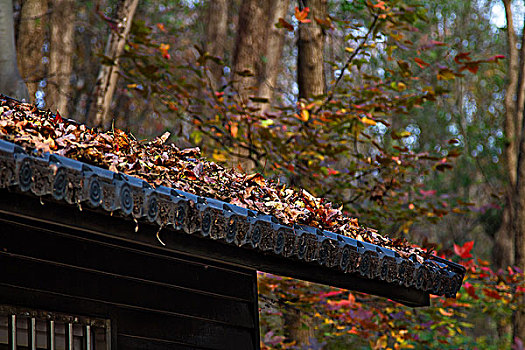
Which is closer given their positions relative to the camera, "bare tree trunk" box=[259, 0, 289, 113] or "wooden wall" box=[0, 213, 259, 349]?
"wooden wall" box=[0, 213, 259, 349]

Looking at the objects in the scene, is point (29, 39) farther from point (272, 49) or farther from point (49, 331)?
point (49, 331)

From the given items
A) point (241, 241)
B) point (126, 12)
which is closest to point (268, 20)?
point (126, 12)

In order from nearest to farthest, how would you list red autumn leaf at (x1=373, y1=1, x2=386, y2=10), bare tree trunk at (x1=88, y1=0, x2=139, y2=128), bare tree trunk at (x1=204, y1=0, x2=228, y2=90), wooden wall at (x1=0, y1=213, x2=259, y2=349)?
wooden wall at (x1=0, y1=213, x2=259, y2=349) < red autumn leaf at (x1=373, y1=1, x2=386, y2=10) < bare tree trunk at (x1=88, y1=0, x2=139, y2=128) < bare tree trunk at (x1=204, y1=0, x2=228, y2=90)

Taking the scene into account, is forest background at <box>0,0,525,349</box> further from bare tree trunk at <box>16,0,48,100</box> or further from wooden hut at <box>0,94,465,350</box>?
wooden hut at <box>0,94,465,350</box>

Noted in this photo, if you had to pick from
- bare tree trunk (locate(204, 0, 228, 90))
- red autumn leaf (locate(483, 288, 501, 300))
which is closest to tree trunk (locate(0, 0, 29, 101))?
bare tree trunk (locate(204, 0, 228, 90))

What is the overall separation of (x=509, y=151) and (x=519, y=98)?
1.06 meters

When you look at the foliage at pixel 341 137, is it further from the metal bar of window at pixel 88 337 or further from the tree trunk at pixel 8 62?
the metal bar of window at pixel 88 337

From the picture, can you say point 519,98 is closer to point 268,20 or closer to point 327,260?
point 268,20

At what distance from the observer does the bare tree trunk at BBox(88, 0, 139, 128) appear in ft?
30.8

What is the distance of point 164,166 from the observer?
12.9 ft

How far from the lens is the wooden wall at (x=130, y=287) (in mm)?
3547

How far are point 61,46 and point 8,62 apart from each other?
190 inches

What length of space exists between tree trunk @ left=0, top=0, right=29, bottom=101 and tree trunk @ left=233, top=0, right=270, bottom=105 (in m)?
4.83

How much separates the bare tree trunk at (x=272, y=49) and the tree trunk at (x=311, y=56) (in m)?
0.94
